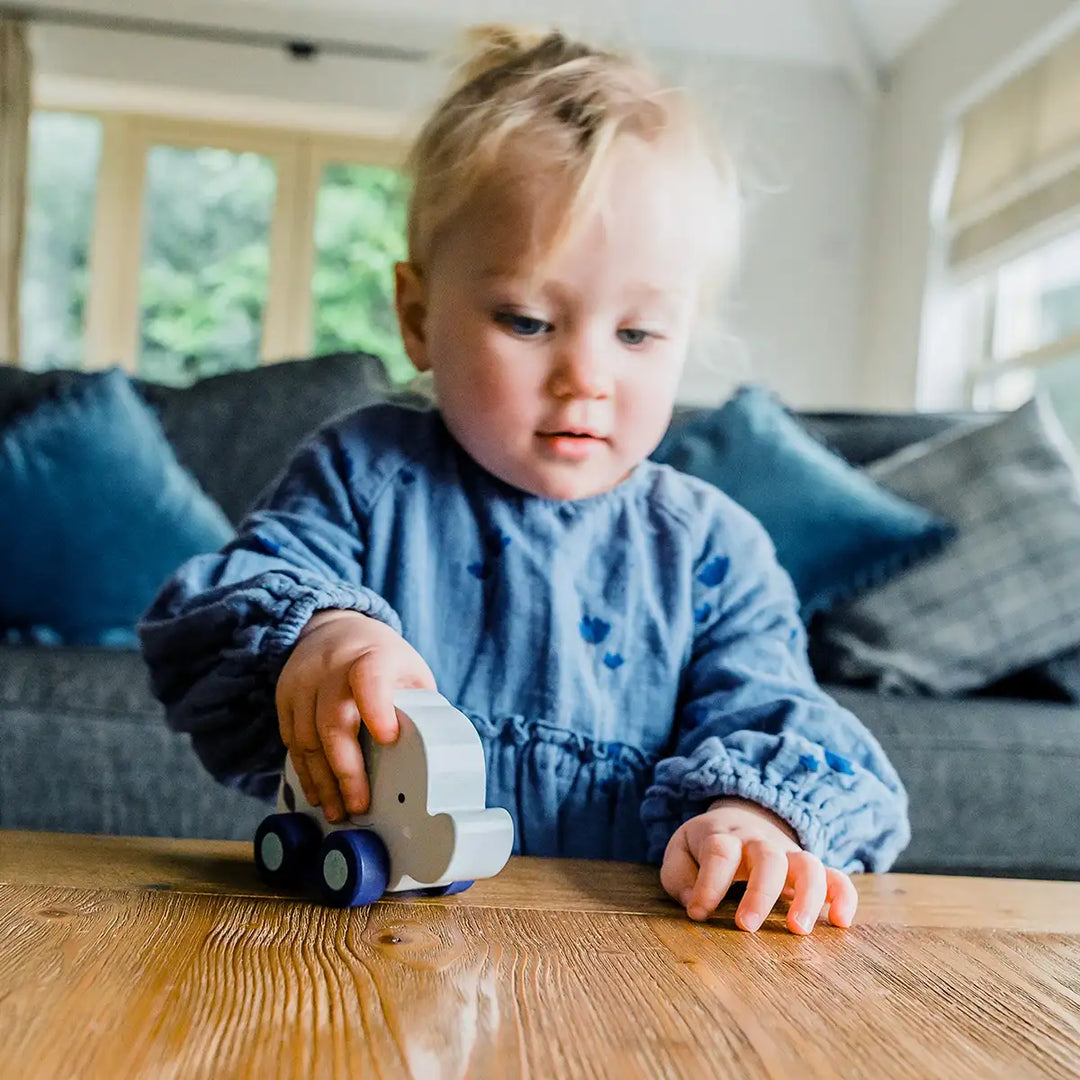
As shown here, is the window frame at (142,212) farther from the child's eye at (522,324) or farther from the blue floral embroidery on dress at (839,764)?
the blue floral embroidery on dress at (839,764)

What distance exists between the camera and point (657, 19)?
518cm

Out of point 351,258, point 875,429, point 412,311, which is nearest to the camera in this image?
point 412,311

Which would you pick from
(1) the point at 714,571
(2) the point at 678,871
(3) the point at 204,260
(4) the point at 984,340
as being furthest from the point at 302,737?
(3) the point at 204,260

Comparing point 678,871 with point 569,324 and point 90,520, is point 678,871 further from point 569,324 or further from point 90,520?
point 90,520

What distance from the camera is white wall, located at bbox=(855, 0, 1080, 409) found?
4.59 m

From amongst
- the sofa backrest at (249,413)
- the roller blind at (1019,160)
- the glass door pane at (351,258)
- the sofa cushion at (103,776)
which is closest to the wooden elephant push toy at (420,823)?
the sofa cushion at (103,776)

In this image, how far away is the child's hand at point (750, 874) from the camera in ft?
1.98

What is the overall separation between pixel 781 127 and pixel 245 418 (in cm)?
370

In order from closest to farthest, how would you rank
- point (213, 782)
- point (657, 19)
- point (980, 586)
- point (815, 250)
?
point (213, 782), point (980, 586), point (657, 19), point (815, 250)

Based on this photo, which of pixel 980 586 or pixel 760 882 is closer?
pixel 760 882

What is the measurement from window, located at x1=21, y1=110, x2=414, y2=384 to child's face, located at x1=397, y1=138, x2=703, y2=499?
4.96 m

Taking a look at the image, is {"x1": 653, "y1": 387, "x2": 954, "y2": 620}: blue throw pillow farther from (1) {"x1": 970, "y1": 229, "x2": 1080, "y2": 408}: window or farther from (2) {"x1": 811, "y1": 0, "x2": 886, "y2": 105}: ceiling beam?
(2) {"x1": 811, "y1": 0, "x2": 886, "y2": 105}: ceiling beam

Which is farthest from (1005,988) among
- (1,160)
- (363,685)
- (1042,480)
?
(1,160)

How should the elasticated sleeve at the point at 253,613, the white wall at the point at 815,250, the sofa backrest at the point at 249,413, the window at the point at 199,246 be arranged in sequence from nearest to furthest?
the elasticated sleeve at the point at 253,613 → the sofa backrest at the point at 249,413 → the white wall at the point at 815,250 → the window at the point at 199,246
